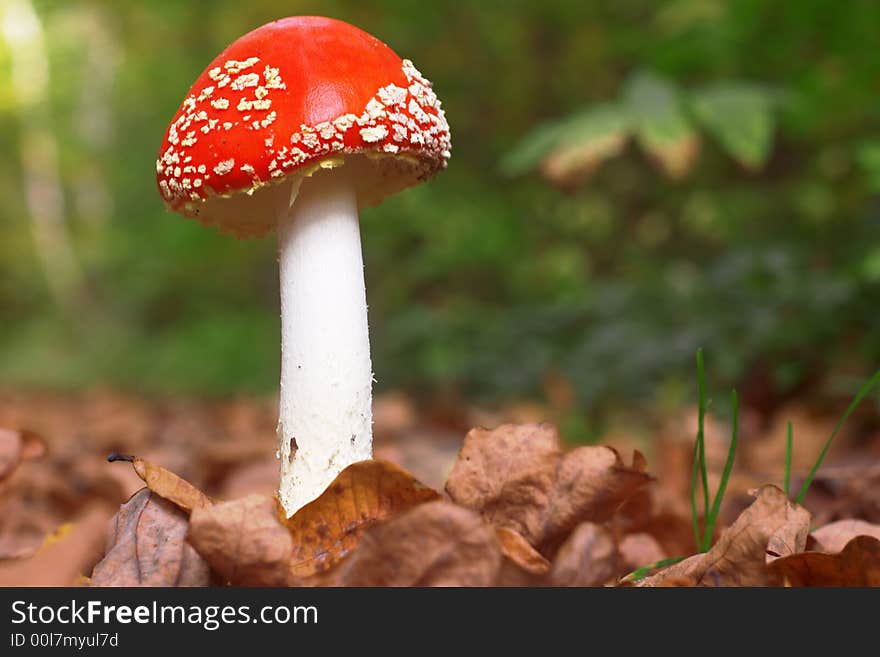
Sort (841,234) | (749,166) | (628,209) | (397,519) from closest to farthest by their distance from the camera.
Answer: (397,519) < (749,166) < (841,234) < (628,209)

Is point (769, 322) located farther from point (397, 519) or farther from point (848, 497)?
point (397, 519)

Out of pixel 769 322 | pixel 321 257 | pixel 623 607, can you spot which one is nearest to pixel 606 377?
pixel 769 322

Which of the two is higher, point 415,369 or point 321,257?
point 415,369

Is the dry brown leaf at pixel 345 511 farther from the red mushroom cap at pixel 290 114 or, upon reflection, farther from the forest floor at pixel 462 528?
the red mushroom cap at pixel 290 114

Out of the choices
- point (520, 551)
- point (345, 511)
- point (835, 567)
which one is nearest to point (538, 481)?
point (520, 551)

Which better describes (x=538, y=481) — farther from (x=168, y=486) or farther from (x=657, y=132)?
(x=657, y=132)

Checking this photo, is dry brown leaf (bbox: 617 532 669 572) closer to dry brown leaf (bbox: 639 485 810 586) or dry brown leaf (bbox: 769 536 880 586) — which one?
dry brown leaf (bbox: 639 485 810 586)
